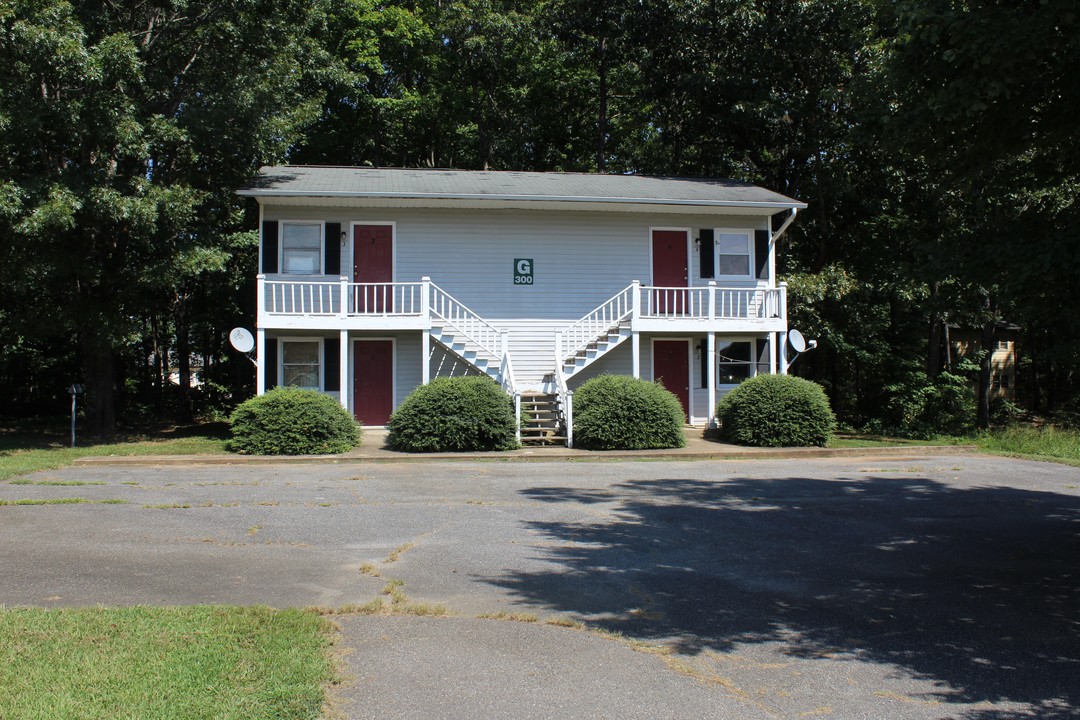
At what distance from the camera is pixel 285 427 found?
15336 millimetres

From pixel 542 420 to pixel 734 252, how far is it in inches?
275

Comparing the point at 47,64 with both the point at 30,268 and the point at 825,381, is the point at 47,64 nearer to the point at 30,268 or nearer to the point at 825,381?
the point at 30,268

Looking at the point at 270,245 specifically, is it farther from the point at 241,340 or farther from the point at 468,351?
the point at 468,351

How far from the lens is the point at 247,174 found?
19.2 m

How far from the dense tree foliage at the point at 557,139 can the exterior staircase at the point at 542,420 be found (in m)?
7.09

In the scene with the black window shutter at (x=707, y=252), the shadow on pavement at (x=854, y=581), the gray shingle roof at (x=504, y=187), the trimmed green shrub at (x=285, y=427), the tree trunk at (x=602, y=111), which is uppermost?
the tree trunk at (x=602, y=111)

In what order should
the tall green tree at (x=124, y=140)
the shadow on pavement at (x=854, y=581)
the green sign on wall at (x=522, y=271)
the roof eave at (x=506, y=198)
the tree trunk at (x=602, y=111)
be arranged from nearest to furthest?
the shadow on pavement at (x=854, y=581), the tall green tree at (x=124, y=140), the roof eave at (x=506, y=198), the green sign on wall at (x=522, y=271), the tree trunk at (x=602, y=111)

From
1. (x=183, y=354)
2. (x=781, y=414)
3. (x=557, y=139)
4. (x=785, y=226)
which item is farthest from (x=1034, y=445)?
(x=183, y=354)

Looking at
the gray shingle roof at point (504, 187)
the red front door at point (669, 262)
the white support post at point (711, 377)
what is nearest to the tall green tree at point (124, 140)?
the gray shingle roof at point (504, 187)

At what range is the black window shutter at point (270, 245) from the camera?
19.0m

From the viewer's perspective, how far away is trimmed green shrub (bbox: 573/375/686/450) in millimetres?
16250

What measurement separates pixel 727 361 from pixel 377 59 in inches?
646

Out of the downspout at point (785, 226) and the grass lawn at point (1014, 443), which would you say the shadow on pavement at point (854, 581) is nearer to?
the grass lawn at point (1014, 443)

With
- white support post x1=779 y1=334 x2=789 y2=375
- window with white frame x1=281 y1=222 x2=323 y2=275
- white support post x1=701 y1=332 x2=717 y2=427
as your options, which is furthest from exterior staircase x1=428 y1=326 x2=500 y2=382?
white support post x1=779 y1=334 x2=789 y2=375
